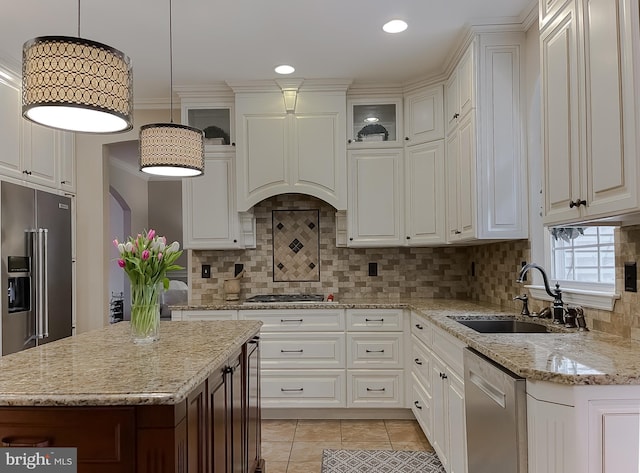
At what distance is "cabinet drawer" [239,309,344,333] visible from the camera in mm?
3826

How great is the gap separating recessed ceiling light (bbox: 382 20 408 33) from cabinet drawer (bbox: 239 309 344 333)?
2.04m

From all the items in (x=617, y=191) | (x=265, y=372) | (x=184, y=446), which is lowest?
(x=265, y=372)

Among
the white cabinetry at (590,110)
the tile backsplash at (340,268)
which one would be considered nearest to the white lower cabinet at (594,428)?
the white cabinetry at (590,110)

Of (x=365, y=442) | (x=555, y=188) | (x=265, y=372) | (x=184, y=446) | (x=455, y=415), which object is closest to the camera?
(x=184, y=446)

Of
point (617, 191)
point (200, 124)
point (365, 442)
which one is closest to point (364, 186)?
point (200, 124)

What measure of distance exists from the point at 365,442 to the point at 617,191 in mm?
2519

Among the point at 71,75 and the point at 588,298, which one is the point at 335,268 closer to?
the point at 588,298

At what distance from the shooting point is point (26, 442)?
52.0 inches

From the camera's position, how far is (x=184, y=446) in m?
1.42

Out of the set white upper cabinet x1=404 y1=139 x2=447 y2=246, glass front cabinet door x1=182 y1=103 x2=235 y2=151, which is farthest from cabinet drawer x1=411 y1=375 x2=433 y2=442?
glass front cabinet door x1=182 y1=103 x2=235 y2=151

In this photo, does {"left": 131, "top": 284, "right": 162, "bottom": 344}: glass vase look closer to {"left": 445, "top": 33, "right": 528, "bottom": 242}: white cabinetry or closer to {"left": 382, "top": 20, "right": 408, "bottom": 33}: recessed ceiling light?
{"left": 445, "top": 33, "right": 528, "bottom": 242}: white cabinetry

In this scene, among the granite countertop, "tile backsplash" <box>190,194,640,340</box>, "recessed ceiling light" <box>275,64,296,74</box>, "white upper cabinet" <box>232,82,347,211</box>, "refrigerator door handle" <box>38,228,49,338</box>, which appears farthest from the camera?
"tile backsplash" <box>190,194,640,340</box>

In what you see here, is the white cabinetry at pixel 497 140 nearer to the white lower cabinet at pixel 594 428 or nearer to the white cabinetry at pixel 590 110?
the white cabinetry at pixel 590 110

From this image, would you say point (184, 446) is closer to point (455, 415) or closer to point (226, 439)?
point (226, 439)
